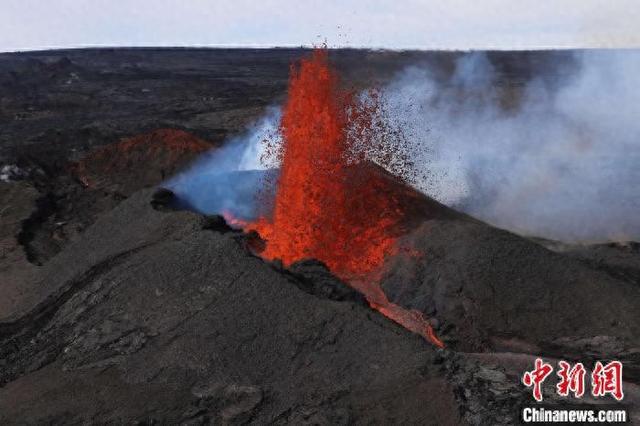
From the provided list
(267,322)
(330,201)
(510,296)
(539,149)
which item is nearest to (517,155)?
(539,149)

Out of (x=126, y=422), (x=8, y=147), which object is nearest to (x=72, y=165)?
(x=8, y=147)

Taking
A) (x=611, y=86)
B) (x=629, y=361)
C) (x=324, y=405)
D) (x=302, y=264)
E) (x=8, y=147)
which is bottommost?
(x=629, y=361)

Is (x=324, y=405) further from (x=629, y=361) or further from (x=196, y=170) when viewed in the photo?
(x=196, y=170)

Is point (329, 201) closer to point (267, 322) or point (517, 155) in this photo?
point (267, 322)

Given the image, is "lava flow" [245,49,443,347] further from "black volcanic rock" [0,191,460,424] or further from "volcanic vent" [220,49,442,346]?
"black volcanic rock" [0,191,460,424]

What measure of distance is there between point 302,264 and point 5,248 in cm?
1002

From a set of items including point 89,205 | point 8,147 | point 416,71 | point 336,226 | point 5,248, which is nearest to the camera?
point 336,226

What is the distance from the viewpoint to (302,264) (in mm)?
11414
